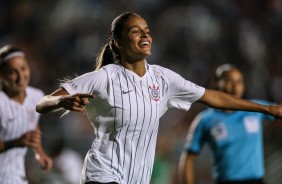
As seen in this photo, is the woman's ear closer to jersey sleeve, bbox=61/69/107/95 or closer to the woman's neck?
the woman's neck

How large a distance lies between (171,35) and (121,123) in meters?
8.47

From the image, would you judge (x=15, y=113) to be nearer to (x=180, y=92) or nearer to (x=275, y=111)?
(x=180, y=92)

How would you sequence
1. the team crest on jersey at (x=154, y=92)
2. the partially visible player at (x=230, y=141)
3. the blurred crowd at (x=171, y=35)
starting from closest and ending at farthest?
the team crest on jersey at (x=154, y=92), the partially visible player at (x=230, y=141), the blurred crowd at (x=171, y=35)

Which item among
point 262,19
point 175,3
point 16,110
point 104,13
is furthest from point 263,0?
point 16,110

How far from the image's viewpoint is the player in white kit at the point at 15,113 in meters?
6.23

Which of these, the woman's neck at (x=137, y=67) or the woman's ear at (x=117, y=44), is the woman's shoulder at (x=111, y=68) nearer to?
the woman's neck at (x=137, y=67)

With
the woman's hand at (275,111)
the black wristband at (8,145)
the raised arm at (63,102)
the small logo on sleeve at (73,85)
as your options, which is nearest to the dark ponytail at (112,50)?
the small logo on sleeve at (73,85)

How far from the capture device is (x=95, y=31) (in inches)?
512

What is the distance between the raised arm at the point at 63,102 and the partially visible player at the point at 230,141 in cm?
293

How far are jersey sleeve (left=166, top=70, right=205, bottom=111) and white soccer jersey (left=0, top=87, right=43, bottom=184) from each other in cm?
192

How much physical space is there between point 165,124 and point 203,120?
354cm

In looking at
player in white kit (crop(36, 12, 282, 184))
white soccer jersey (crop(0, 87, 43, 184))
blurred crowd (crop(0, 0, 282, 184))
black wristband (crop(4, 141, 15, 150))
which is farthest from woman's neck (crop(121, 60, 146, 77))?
blurred crowd (crop(0, 0, 282, 184))

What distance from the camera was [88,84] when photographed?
448 centimetres

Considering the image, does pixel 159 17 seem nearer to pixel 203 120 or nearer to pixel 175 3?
pixel 175 3
